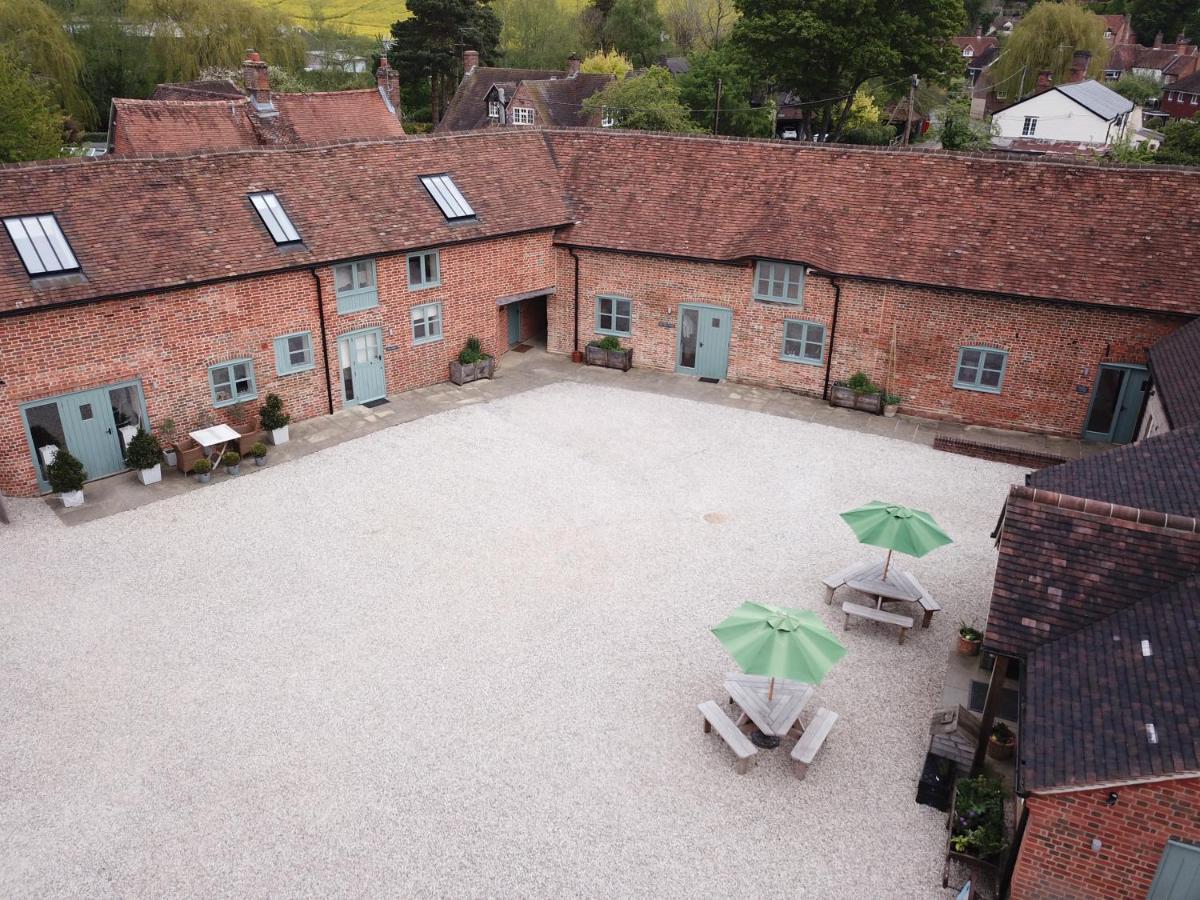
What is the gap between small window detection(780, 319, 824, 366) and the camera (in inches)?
947

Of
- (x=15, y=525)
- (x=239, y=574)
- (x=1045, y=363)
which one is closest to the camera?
(x=239, y=574)

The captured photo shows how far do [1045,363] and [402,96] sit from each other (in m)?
62.1

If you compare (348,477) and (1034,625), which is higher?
(1034,625)

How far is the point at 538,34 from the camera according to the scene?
271ft

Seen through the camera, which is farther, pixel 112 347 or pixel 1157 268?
pixel 1157 268

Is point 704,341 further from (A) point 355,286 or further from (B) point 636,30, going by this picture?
(B) point 636,30

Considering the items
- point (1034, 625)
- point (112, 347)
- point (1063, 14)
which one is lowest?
point (1034, 625)

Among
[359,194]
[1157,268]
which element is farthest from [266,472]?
[1157,268]

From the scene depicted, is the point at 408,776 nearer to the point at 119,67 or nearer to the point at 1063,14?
the point at 119,67

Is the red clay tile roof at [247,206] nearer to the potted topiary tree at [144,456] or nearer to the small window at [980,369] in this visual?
the potted topiary tree at [144,456]

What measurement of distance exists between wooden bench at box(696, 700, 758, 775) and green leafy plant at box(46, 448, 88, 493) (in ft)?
44.9

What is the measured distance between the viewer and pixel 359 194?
23031 mm

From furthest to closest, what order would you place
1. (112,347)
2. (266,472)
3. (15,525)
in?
(266,472), (112,347), (15,525)

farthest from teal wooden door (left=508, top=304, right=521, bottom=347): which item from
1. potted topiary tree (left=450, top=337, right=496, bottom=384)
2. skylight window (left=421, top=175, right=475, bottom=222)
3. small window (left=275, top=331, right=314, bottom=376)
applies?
small window (left=275, top=331, right=314, bottom=376)
